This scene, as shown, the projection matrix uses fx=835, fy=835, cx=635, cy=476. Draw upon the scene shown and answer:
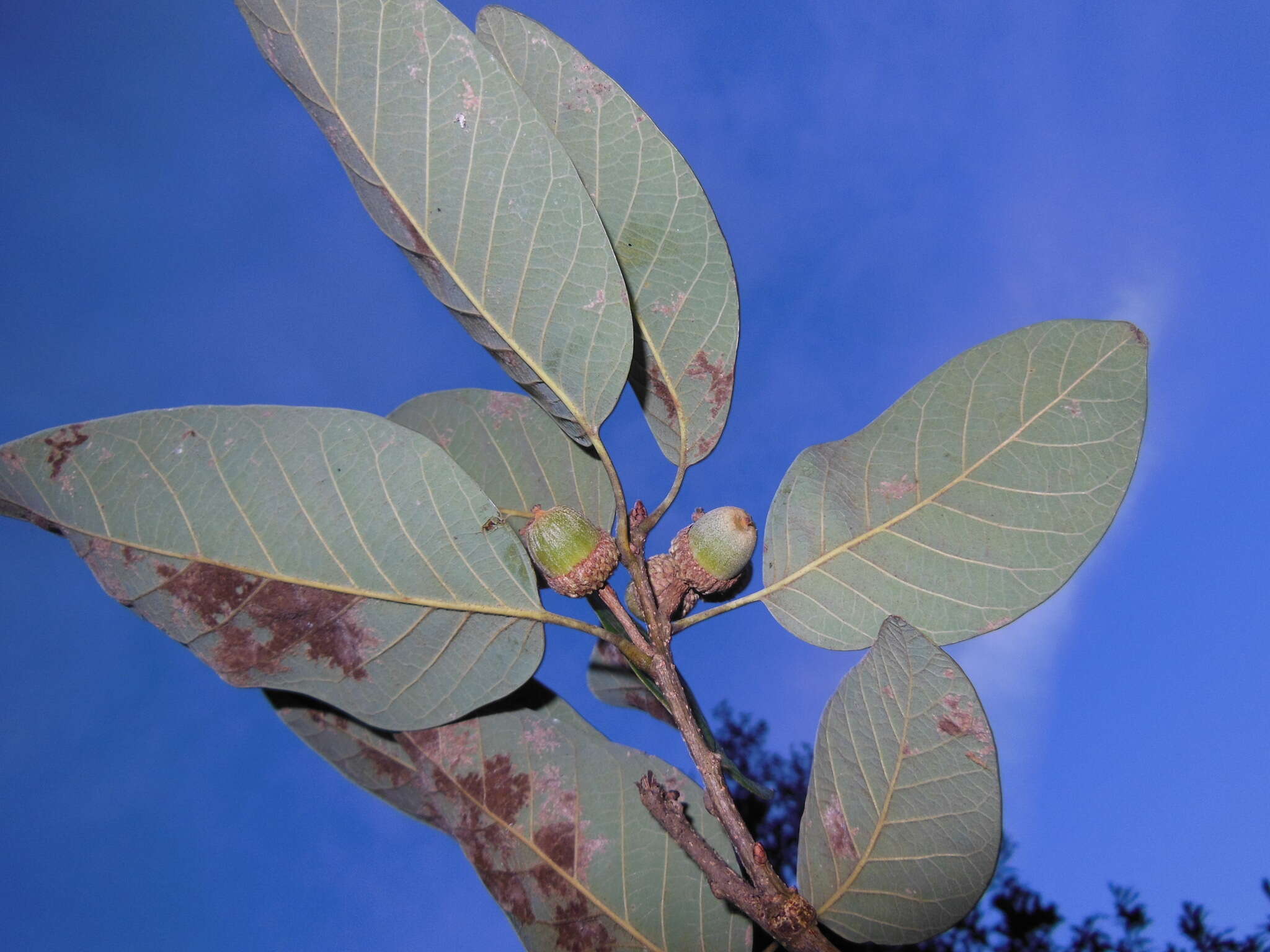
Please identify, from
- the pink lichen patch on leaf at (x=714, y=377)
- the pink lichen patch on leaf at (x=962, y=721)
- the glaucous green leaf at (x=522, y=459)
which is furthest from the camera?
the glaucous green leaf at (x=522, y=459)

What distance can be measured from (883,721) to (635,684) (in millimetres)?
596

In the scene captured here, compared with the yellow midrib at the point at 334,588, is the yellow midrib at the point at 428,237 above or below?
above

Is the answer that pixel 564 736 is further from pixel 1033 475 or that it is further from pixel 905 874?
pixel 1033 475

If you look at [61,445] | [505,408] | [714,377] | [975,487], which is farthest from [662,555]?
[61,445]

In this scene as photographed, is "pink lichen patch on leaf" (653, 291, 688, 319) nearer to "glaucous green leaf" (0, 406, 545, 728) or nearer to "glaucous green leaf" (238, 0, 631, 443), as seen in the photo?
"glaucous green leaf" (238, 0, 631, 443)

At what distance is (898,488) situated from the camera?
1404mm

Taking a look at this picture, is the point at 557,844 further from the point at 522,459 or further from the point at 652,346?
the point at 652,346

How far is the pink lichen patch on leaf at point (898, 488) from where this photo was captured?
55.0 inches

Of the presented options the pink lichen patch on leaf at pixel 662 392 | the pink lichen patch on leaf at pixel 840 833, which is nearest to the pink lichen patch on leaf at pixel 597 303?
the pink lichen patch on leaf at pixel 662 392

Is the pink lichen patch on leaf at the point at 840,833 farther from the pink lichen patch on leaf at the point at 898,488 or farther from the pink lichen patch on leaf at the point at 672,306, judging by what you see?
the pink lichen patch on leaf at the point at 672,306

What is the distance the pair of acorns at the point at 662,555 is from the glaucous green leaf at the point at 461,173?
0.26 metres

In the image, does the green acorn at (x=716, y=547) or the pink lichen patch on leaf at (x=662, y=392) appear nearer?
the green acorn at (x=716, y=547)

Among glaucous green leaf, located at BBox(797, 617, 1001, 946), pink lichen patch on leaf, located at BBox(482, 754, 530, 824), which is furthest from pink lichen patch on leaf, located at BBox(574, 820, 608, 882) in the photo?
glaucous green leaf, located at BBox(797, 617, 1001, 946)

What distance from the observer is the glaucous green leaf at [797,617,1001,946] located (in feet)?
3.80
